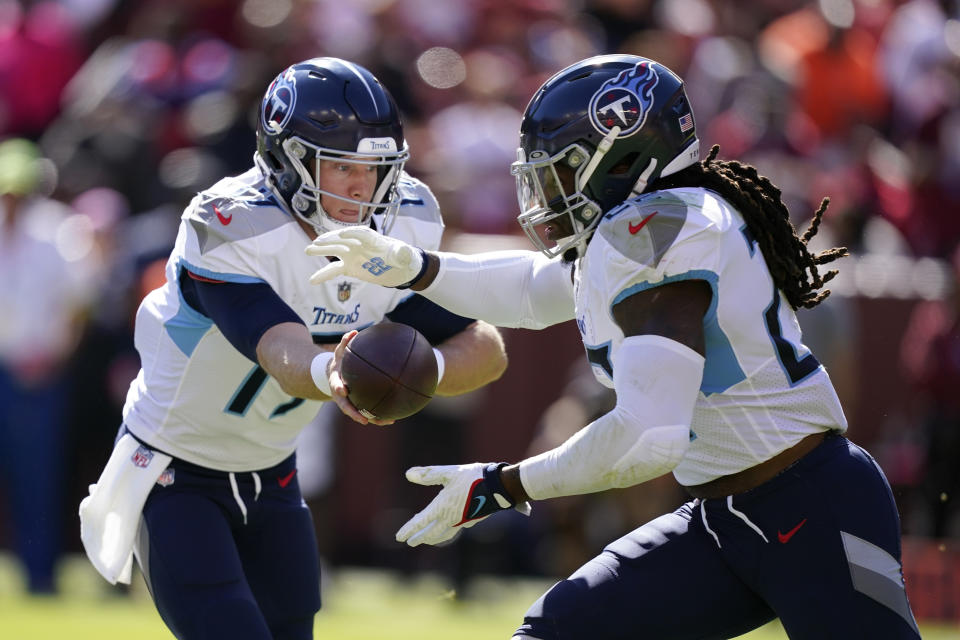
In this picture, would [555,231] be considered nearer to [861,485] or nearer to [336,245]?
[336,245]

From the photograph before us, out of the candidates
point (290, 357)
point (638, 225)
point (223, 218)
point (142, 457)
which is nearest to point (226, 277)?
point (223, 218)

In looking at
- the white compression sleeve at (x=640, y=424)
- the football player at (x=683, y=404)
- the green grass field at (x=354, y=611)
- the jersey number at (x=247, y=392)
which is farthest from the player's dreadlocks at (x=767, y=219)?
the green grass field at (x=354, y=611)

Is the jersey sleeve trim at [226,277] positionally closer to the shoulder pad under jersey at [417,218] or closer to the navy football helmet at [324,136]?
the navy football helmet at [324,136]

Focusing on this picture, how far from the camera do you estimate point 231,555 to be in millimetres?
3791

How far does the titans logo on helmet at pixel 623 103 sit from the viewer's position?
3477mm

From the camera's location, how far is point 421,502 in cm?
805

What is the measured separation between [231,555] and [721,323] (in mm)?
1408

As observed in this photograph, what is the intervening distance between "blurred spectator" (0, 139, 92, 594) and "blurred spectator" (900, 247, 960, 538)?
14.5 feet

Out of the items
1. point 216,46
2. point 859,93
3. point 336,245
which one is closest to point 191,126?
point 216,46

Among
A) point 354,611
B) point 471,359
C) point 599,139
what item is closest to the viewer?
point 599,139

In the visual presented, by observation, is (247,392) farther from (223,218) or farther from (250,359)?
(223,218)

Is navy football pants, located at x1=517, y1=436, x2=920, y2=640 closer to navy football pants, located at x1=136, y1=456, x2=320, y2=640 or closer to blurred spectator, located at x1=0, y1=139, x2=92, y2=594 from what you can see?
navy football pants, located at x1=136, y1=456, x2=320, y2=640

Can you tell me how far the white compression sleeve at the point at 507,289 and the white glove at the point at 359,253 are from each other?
0.20 meters

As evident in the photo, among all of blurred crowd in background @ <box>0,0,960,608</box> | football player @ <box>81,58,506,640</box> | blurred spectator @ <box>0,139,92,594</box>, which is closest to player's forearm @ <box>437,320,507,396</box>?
football player @ <box>81,58,506,640</box>
